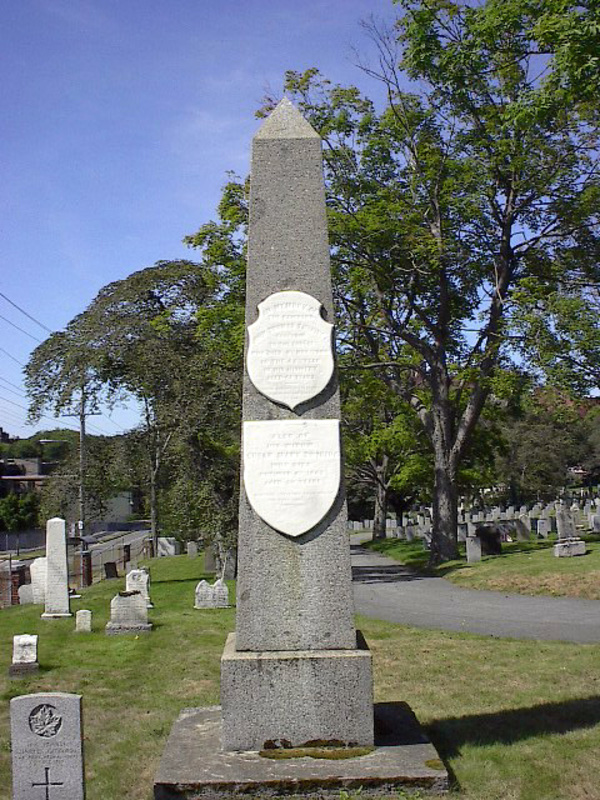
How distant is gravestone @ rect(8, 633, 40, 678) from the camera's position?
1056cm

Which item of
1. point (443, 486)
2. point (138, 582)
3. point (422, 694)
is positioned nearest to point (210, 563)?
point (443, 486)

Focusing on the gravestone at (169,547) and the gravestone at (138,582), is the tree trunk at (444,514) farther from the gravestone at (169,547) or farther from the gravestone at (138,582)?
the gravestone at (169,547)

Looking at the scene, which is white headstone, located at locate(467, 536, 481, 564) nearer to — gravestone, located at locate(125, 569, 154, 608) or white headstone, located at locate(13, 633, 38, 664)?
gravestone, located at locate(125, 569, 154, 608)

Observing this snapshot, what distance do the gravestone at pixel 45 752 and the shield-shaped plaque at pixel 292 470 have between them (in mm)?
1727

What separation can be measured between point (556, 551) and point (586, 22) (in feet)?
40.5

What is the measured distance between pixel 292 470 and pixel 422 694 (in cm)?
351

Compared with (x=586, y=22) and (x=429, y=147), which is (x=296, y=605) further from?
(x=429, y=147)

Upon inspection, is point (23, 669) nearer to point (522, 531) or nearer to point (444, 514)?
point (444, 514)

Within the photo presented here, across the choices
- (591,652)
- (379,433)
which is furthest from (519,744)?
(379,433)

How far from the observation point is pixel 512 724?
684cm

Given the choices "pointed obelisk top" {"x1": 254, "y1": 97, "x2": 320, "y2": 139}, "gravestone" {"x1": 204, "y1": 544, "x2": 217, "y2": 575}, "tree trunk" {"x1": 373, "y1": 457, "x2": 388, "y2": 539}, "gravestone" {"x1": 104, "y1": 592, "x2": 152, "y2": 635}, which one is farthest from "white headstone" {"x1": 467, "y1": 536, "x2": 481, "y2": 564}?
"pointed obelisk top" {"x1": 254, "y1": 97, "x2": 320, "y2": 139}

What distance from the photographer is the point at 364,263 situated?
985 inches

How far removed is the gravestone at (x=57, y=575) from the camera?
16.6 meters

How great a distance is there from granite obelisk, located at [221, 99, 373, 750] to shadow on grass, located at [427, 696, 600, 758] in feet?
3.68
